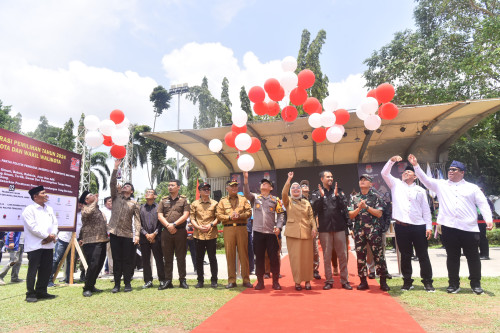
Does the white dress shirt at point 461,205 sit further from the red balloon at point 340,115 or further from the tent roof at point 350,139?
the tent roof at point 350,139

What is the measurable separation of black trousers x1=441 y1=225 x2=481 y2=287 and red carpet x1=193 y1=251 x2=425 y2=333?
3.10 ft

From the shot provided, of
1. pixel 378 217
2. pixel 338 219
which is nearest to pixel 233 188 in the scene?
pixel 338 219

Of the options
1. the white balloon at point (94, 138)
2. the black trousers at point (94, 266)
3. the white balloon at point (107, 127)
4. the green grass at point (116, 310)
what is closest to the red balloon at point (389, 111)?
the green grass at point (116, 310)

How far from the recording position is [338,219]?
176 inches

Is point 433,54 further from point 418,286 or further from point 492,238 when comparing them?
point 418,286

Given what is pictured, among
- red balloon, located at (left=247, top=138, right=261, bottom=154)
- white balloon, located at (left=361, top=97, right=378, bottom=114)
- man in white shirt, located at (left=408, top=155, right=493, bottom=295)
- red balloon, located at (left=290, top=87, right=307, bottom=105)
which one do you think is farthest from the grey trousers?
red balloon, located at (left=290, top=87, right=307, bottom=105)

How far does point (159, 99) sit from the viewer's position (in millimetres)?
35188

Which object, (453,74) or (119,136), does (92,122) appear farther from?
(453,74)

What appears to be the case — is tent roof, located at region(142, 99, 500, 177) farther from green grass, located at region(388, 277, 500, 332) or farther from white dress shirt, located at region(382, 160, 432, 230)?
green grass, located at region(388, 277, 500, 332)

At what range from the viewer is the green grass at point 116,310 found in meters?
2.89

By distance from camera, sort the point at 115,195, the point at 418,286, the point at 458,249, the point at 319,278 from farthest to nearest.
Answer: the point at 319,278, the point at 115,195, the point at 418,286, the point at 458,249

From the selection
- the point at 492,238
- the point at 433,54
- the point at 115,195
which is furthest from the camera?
the point at 433,54

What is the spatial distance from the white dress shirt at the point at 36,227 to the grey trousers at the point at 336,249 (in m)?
3.83

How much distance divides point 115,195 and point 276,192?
537 inches
